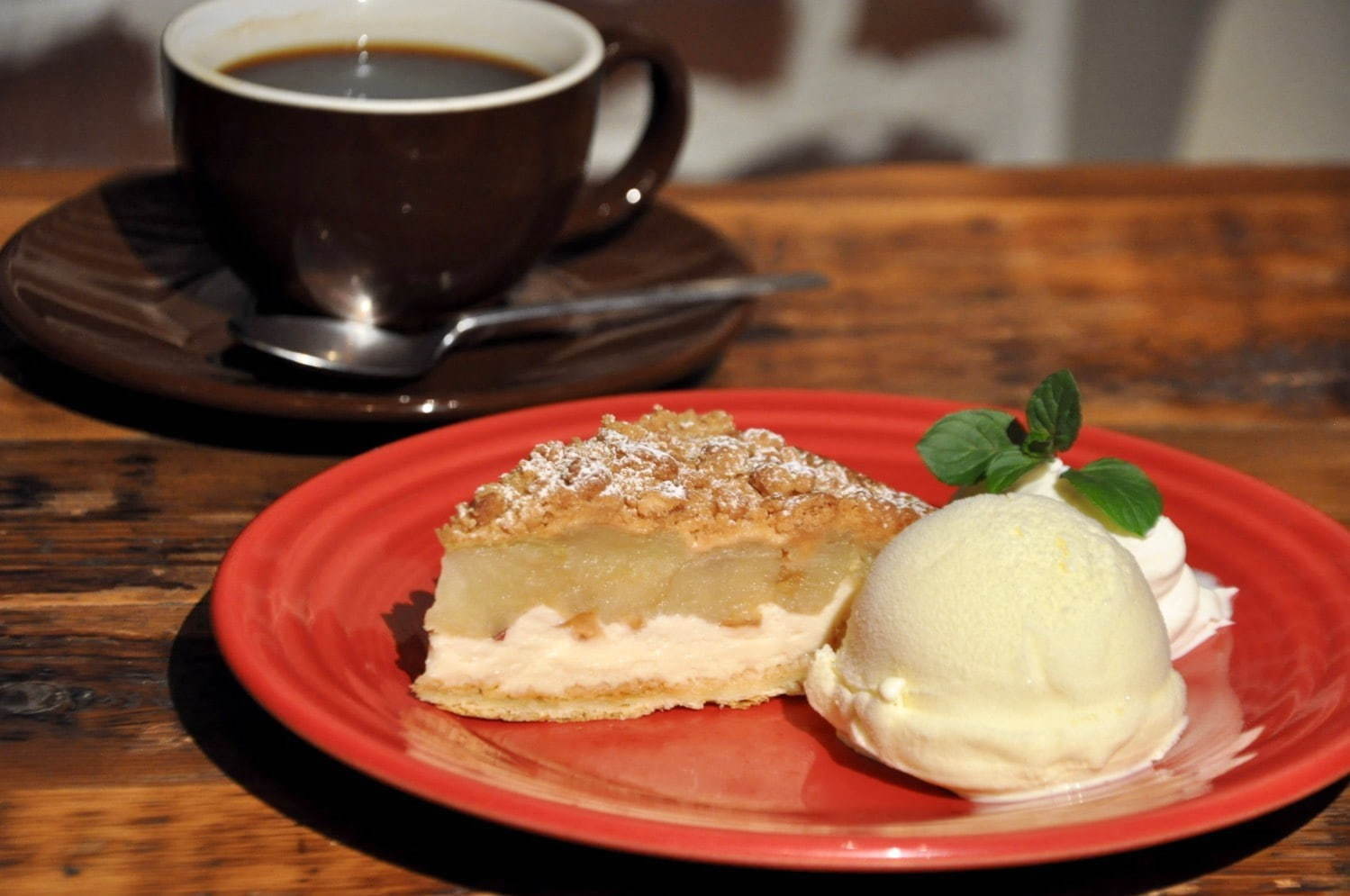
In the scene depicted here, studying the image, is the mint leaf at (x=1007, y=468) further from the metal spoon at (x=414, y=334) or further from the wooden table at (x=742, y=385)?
the metal spoon at (x=414, y=334)

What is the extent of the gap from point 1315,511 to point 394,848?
0.82m

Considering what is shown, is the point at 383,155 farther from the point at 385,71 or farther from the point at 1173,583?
the point at 1173,583

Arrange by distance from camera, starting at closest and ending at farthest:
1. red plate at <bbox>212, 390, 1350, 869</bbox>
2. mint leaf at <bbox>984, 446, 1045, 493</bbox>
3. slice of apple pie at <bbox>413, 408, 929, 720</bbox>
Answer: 1. red plate at <bbox>212, 390, 1350, 869</bbox>
2. slice of apple pie at <bbox>413, 408, 929, 720</bbox>
3. mint leaf at <bbox>984, 446, 1045, 493</bbox>

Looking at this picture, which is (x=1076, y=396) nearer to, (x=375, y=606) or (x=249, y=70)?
(x=375, y=606)

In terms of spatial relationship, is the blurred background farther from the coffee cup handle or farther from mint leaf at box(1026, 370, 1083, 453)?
mint leaf at box(1026, 370, 1083, 453)

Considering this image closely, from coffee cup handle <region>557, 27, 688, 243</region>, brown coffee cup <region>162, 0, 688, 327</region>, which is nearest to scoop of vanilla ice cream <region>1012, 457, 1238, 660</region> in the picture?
brown coffee cup <region>162, 0, 688, 327</region>

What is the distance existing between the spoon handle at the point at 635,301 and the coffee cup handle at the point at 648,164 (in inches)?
6.1

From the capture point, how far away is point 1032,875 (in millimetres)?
976

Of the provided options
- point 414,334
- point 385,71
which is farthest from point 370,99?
point 414,334

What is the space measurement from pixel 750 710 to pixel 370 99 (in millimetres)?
809

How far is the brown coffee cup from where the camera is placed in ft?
4.99

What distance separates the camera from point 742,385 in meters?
1.74

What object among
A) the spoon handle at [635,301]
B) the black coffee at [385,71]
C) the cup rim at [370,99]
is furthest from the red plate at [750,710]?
the black coffee at [385,71]

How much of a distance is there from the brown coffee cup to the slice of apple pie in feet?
1.38
